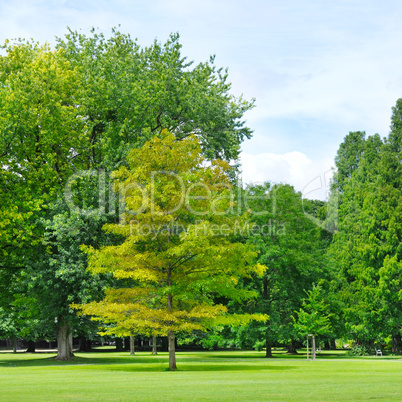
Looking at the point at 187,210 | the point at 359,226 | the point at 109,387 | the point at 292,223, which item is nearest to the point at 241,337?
the point at 292,223

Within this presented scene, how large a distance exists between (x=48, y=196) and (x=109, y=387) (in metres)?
20.2

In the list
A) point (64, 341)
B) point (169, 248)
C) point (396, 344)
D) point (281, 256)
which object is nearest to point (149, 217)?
point (169, 248)

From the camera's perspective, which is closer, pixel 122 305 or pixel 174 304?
pixel 122 305

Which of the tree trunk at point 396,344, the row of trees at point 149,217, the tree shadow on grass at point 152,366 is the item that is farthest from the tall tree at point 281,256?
the tree shadow on grass at point 152,366

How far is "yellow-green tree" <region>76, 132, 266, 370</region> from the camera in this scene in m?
27.4

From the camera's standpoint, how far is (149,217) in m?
28.1

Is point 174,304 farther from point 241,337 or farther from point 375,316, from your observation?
point 375,316

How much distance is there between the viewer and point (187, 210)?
28.8 metres

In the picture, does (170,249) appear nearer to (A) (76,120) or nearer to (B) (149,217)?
(B) (149,217)

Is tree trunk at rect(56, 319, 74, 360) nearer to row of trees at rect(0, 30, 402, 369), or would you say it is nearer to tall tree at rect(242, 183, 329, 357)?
row of trees at rect(0, 30, 402, 369)

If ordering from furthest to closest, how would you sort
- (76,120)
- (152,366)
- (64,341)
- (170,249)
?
1. (64,341)
2. (76,120)
3. (152,366)
4. (170,249)

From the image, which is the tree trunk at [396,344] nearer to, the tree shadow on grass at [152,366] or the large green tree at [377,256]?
the large green tree at [377,256]

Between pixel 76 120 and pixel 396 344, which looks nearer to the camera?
pixel 76 120

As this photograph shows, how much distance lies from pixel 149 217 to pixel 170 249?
2.09 m
